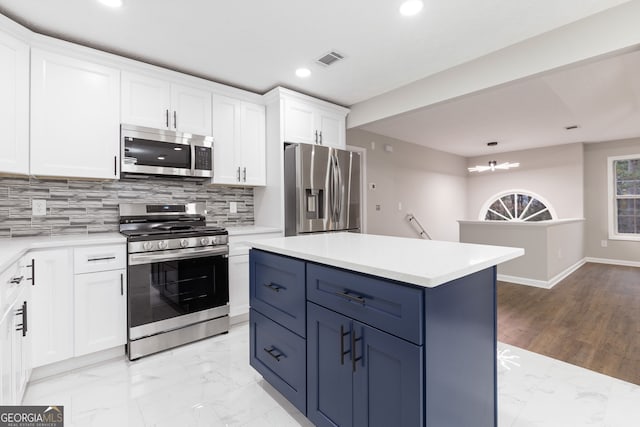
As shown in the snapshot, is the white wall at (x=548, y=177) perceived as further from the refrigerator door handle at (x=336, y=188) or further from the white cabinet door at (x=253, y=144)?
the white cabinet door at (x=253, y=144)

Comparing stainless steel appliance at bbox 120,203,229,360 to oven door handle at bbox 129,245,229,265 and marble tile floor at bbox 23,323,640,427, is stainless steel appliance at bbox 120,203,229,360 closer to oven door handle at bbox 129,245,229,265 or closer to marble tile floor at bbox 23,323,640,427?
oven door handle at bbox 129,245,229,265

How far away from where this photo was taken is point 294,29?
2275 mm

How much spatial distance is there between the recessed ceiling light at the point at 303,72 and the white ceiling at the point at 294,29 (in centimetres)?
7

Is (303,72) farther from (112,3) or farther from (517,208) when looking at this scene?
A: (517,208)

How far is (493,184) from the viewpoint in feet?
24.1

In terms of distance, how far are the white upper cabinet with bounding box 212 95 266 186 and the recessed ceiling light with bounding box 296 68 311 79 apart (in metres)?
0.64

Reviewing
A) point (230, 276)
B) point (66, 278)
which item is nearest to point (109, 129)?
point (66, 278)

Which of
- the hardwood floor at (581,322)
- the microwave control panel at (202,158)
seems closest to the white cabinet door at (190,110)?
the microwave control panel at (202,158)

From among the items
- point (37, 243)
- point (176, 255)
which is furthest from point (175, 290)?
point (37, 243)

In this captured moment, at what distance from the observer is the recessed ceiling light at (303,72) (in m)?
2.91

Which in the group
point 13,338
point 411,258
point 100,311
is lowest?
point 100,311

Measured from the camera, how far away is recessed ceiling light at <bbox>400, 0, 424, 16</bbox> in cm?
197

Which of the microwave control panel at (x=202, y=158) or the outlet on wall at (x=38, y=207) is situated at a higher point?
the microwave control panel at (x=202, y=158)

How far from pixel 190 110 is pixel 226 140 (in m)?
0.43
